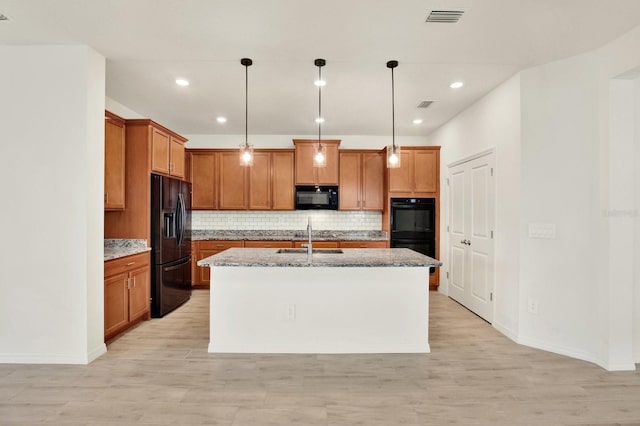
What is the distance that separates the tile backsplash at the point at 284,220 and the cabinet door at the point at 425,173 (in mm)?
944

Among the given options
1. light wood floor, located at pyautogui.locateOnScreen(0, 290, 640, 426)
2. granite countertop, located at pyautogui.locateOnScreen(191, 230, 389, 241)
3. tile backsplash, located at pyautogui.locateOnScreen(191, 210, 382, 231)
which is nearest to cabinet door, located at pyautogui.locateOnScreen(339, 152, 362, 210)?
tile backsplash, located at pyautogui.locateOnScreen(191, 210, 382, 231)

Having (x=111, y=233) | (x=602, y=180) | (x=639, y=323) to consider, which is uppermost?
(x=602, y=180)

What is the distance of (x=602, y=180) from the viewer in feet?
9.43

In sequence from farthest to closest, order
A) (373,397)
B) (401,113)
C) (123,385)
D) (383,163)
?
1. (383,163)
2. (401,113)
3. (123,385)
4. (373,397)

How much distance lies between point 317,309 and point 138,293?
2.17 metres

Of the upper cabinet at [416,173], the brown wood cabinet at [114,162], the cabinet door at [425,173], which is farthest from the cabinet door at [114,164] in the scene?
the cabinet door at [425,173]

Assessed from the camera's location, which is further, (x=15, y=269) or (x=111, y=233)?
(x=111, y=233)

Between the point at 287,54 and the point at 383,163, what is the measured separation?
3.21m

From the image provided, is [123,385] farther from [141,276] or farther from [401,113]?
[401,113]

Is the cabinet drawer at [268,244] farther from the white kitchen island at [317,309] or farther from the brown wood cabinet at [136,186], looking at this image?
the white kitchen island at [317,309]

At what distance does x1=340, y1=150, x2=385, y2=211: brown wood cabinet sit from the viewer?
5.79 meters

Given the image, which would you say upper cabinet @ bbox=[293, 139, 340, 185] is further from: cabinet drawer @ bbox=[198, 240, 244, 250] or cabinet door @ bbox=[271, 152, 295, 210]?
cabinet drawer @ bbox=[198, 240, 244, 250]

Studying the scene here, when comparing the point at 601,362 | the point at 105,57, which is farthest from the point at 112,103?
the point at 601,362

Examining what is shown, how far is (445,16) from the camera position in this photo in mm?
2428
